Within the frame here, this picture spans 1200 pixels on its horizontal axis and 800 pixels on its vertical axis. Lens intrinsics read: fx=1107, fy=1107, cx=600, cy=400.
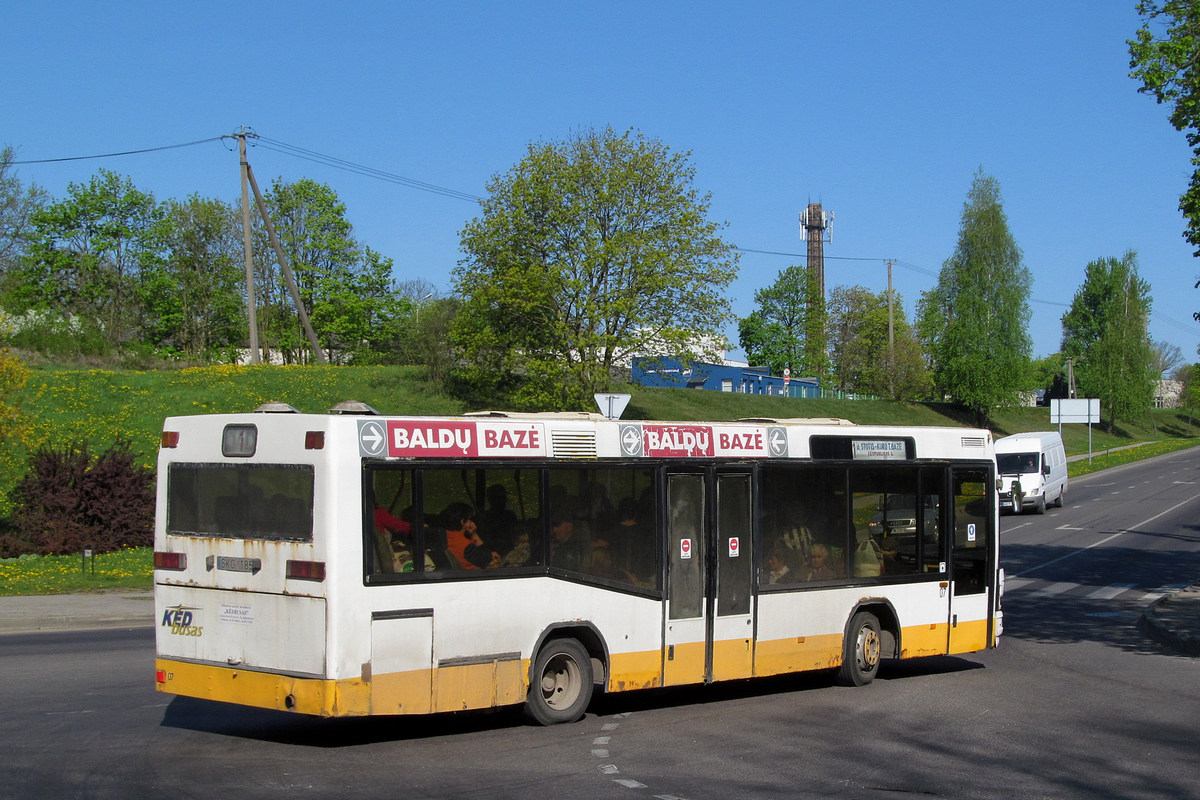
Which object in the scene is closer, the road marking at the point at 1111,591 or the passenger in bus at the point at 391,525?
the passenger in bus at the point at 391,525

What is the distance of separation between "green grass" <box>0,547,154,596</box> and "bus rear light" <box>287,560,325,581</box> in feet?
43.4

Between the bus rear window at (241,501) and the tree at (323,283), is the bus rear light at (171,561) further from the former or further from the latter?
the tree at (323,283)

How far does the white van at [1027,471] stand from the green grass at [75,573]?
2802cm

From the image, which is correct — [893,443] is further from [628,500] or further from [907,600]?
[628,500]

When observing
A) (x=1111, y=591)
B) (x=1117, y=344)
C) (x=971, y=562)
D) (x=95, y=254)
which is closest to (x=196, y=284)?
(x=95, y=254)

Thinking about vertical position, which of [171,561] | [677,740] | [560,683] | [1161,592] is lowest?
[1161,592]

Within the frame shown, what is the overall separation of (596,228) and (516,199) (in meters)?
3.19

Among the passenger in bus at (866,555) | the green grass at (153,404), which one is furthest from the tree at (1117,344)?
the passenger in bus at (866,555)

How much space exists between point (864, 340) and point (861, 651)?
10241 centimetres

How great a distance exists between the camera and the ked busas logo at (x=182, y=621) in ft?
27.8

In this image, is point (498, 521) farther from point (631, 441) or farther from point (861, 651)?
point (861, 651)

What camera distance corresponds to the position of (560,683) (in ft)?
30.5

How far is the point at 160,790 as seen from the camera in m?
6.84

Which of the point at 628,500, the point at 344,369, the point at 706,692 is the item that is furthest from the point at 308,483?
the point at 344,369
